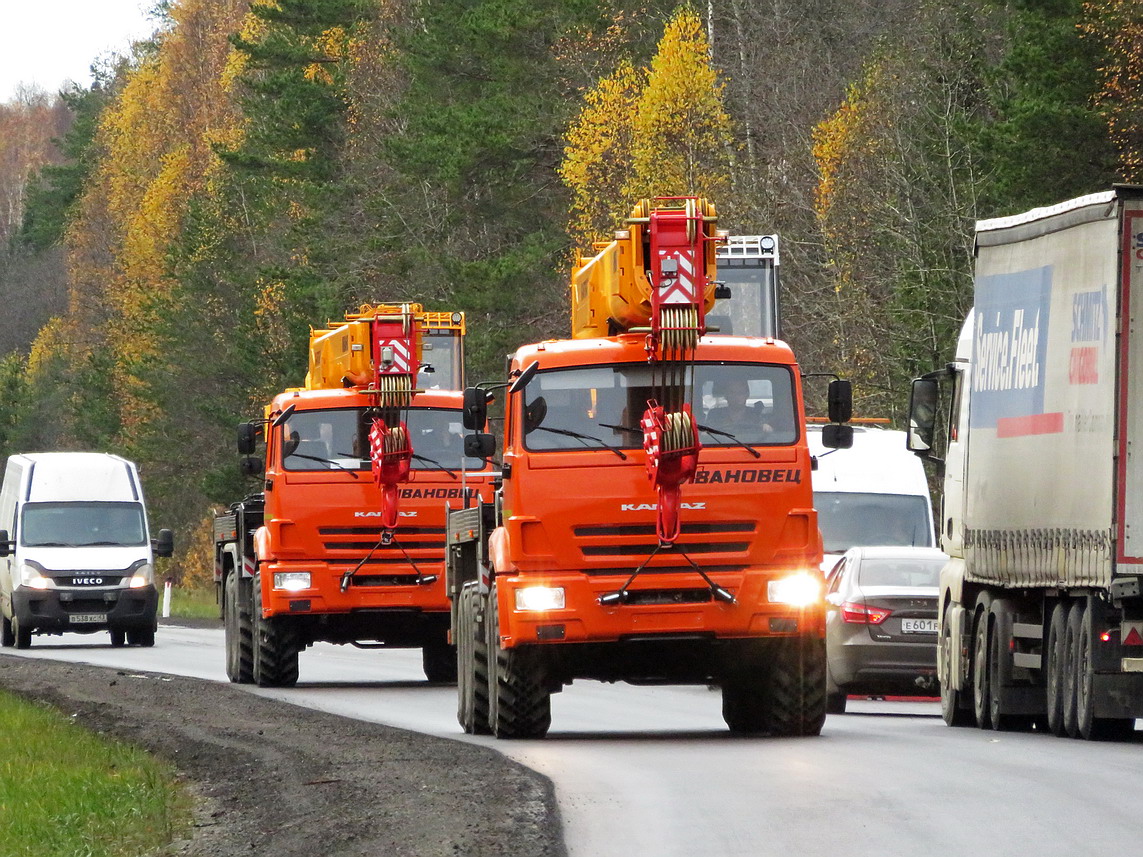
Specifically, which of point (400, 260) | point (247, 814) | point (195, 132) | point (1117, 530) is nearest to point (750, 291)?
point (1117, 530)

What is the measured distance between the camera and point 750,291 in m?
32.2

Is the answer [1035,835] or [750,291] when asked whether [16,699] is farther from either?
[1035,835]

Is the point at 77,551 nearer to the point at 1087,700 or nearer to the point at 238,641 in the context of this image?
the point at 238,641

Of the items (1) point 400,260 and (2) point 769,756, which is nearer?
(2) point 769,756

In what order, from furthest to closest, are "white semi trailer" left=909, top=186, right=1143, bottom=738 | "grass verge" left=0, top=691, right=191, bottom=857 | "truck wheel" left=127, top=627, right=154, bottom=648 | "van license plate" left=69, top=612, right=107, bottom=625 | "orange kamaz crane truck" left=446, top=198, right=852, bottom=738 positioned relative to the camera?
"truck wheel" left=127, top=627, right=154, bottom=648 < "van license plate" left=69, top=612, right=107, bottom=625 < "orange kamaz crane truck" left=446, top=198, right=852, bottom=738 < "white semi trailer" left=909, top=186, right=1143, bottom=738 < "grass verge" left=0, top=691, right=191, bottom=857

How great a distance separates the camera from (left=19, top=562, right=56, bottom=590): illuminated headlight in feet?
123

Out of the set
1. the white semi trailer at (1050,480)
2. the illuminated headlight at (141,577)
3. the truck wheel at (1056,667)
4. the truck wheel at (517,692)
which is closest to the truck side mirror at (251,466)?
the white semi trailer at (1050,480)

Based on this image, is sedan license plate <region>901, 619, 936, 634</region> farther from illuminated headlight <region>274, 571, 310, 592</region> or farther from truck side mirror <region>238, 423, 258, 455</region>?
truck side mirror <region>238, 423, 258, 455</region>

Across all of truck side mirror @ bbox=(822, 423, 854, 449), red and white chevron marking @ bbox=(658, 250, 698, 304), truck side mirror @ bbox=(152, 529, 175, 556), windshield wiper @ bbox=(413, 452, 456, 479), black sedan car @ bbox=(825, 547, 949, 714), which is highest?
red and white chevron marking @ bbox=(658, 250, 698, 304)

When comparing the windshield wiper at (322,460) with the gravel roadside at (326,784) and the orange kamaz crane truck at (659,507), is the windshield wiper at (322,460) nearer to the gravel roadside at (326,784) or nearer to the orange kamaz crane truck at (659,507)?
the gravel roadside at (326,784)

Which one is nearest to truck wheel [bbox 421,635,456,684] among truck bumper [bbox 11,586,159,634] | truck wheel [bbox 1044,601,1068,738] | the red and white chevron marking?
truck wheel [bbox 1044,601,1068,738]

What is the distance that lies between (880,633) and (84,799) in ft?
33.7

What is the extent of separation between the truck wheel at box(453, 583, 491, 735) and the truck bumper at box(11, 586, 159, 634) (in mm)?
19406

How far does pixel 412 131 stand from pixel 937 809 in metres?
46.9
